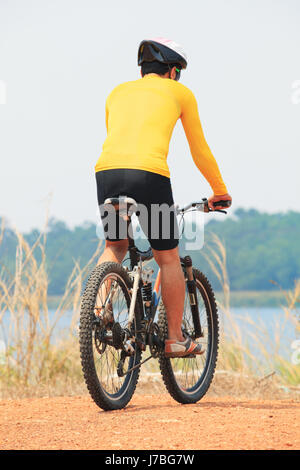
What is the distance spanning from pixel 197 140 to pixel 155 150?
0.36 m

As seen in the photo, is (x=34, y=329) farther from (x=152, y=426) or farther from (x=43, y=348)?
(x=152, y=426)

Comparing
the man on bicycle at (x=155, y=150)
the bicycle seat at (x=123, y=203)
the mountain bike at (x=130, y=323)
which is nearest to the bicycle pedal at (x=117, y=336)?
the mountain bike at (x=130, y=323)

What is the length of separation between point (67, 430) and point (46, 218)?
270 cm

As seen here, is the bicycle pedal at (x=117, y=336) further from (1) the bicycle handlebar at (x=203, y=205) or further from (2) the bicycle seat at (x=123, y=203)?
(1) the bicycle handlebar at (x=203, y=205)

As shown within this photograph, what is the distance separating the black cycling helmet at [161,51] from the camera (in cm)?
420

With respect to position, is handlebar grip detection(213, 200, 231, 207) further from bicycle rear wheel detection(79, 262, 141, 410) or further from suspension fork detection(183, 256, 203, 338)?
bicycle rear wheel detection(79, 262, 141, 410)

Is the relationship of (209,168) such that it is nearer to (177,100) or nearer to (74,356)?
(177,100)

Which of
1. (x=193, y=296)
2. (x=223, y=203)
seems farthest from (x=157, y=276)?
(x=223, y=203)

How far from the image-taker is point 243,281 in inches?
2108

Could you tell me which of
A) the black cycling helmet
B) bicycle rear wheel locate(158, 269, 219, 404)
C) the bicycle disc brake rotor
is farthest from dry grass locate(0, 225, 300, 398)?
the black cycling helmet

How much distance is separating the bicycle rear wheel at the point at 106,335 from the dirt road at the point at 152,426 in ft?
0.43

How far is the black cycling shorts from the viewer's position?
392cm

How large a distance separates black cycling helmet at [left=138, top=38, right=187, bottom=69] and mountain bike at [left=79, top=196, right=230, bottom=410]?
0.87m

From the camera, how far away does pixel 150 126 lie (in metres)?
4.03
